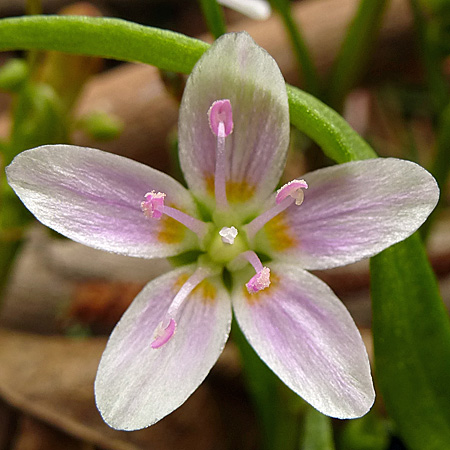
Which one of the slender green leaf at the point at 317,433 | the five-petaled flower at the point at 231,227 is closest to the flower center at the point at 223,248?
the five-petaled flower at the point at 231,227

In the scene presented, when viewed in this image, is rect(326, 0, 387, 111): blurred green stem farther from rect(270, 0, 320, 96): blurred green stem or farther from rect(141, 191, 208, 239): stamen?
rect(141, 191, 208, 239): stamen

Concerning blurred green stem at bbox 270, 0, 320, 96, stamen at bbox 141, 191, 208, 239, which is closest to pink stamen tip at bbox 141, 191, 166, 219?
stamen at bbox 141, 191, 208, 239

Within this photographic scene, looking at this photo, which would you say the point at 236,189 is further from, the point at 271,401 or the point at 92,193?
the point at 271,401

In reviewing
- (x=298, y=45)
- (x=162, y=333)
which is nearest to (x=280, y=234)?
(x=162, y=333)

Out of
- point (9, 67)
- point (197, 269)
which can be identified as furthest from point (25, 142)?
point (197, 269)

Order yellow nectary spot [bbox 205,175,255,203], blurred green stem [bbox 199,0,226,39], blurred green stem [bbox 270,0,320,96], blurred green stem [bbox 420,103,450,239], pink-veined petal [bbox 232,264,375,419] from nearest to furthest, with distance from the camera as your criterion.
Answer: pink-veined petal [bbox 232,264,375,419], yellow nectary spot [bbox 205,175,255,203], blurred green stem [bbox 199,0,226,39], blurred green stem [bbox 420,103,450,239], blurred green stem [bbox 270,0,320,96]

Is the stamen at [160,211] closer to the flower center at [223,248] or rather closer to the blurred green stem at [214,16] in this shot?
the flower center at [223,248]
